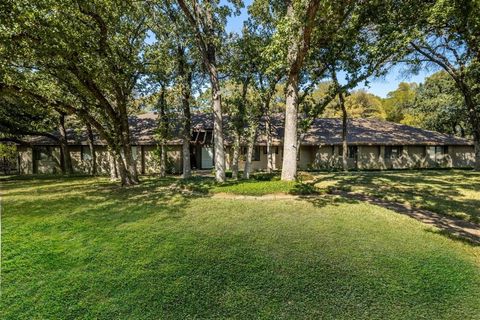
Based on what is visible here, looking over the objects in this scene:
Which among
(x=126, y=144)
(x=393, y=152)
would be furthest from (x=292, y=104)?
(x=393, y=152)

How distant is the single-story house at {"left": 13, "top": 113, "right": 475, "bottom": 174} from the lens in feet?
70.8

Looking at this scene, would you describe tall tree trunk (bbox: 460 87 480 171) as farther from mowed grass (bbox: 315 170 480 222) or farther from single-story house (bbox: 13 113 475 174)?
mowed grass (bbox: 315 170 480 222)

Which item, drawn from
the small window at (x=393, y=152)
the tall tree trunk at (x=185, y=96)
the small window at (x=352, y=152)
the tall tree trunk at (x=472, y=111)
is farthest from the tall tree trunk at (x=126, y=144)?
the tall tree trunk at (x=472, y=111)

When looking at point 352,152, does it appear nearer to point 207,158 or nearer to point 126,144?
point 207,158

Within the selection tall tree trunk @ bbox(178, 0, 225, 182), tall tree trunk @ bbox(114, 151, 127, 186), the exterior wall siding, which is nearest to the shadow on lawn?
tall tree trunk @ bbox(114, 151, 127, 186)

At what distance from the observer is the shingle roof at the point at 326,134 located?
2180cm

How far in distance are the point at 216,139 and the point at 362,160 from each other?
52.6 ft

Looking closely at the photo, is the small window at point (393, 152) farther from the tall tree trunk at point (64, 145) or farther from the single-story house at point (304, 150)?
the tall tree trunk at point (64, 145)

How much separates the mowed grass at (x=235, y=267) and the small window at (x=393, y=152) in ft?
61.5

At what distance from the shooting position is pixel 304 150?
22.9 m

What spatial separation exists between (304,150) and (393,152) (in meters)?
8.08

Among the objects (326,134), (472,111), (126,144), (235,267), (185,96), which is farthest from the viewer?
(326,134)

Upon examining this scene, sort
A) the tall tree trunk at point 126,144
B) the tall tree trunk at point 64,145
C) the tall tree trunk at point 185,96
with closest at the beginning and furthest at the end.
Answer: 1. the tall tree trunk at point 126,144
2. the tall tree trunk at point 185,96
3. the tall tree trunk at point 64,145

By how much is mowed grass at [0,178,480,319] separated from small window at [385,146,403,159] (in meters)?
18.7
